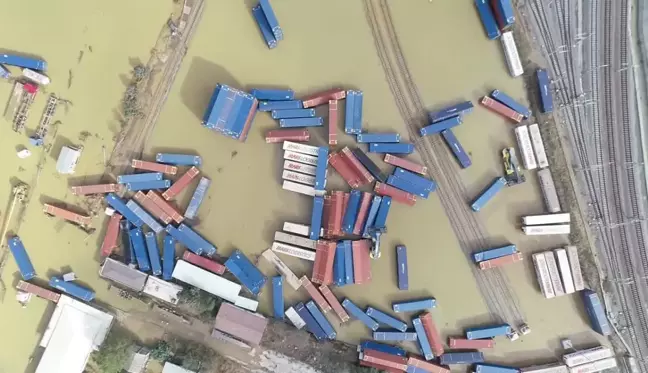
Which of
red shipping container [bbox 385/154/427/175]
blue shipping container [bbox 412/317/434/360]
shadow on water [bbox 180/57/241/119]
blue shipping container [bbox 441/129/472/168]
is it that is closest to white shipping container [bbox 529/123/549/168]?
blue shipping container [bbox 441/129/472/168]

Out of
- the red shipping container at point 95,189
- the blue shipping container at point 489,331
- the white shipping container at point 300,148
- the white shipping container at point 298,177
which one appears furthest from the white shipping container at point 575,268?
the red shipping container at point 95,189

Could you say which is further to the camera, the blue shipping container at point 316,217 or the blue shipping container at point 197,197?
the blue shipping container at point 197,197

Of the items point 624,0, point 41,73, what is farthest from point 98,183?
point 624,0

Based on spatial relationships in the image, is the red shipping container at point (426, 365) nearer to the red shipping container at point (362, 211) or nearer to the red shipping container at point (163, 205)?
the red shipping container at point (362, 211)

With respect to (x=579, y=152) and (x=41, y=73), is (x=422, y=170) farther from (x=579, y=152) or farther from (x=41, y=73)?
(x=41, y=73)

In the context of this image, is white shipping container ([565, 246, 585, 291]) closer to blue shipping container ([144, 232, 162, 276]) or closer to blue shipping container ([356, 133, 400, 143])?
blue shipping container ([356, 133, 400, 143])

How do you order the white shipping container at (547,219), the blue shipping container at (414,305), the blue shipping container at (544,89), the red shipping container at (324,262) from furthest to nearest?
the blue shipping container at (414,305) → the red shipping container at (324,262) → the white shipping container at (547,219) → the blue shipping container at (544,89)
